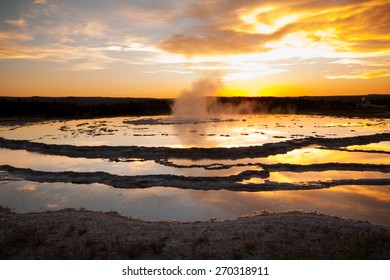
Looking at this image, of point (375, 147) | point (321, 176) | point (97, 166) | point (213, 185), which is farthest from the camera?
point (375, 147)

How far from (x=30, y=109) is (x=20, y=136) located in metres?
30.6

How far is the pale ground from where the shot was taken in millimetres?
7914

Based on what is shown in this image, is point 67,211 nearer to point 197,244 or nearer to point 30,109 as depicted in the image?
point 197,244

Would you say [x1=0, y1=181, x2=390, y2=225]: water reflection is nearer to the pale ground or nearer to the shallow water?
the shallow water

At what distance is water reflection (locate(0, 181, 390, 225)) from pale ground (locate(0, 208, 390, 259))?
183 centimetres

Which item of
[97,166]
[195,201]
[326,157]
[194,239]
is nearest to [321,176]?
[326,157]

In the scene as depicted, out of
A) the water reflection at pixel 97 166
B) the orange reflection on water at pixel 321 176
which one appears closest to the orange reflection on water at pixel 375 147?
the orange reflection on water at pixel 321 176

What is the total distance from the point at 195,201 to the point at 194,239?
4682 millimetres

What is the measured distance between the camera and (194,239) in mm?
8711

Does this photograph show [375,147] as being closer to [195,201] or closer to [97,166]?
[195,201]

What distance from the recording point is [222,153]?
72.8 feet

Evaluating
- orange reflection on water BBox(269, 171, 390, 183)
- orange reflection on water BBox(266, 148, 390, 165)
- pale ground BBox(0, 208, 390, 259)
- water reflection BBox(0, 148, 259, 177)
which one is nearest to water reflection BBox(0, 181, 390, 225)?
orange reflection on water BBox(269, 171, 390, 183)

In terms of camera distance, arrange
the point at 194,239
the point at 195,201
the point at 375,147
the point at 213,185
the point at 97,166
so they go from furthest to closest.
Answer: the point at 375,147 < the point at 97,166 < the point at 213,185 < the point at 195,201 < the point at 194,239

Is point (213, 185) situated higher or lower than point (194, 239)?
lower
